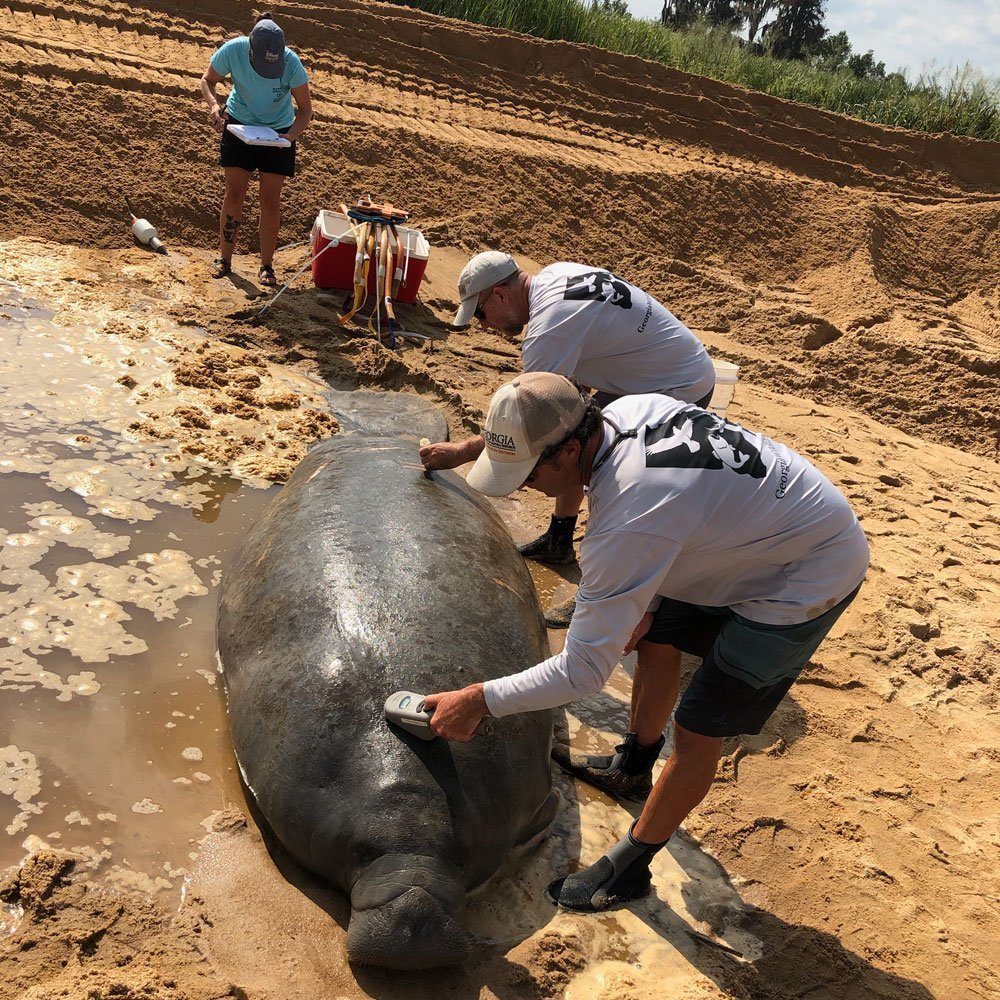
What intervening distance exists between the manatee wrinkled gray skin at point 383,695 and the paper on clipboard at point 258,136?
3.96 m

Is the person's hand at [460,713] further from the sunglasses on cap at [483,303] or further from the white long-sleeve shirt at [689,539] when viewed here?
the sunglasses on cap at [483,303]

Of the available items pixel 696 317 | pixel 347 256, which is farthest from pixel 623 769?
pixel 696 317

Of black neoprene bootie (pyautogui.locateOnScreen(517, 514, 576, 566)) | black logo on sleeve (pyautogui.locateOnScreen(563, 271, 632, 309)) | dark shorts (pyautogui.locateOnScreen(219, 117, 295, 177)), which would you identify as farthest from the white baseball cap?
dark shorts (pyautogui.locateOnScreen(219, 117, 295, 177))

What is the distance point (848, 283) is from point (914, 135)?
4458 millimetres

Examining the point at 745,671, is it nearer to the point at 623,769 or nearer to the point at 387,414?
the point at 623,769

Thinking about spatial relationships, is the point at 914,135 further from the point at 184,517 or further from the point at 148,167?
the point at 184,517

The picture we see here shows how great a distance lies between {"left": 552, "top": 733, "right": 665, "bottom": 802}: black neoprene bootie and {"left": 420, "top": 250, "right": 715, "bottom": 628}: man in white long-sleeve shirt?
39.7 inches

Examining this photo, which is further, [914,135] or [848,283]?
[914,135]

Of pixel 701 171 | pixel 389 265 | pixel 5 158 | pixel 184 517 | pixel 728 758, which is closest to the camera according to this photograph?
pixel 728 758

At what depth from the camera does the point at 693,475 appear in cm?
247

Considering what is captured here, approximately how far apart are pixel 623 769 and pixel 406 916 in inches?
48.5

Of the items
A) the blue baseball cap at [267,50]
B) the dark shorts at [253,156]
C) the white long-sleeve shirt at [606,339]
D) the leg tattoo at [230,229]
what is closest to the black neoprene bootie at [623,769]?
the white long-sleeve shirt at [606,339]

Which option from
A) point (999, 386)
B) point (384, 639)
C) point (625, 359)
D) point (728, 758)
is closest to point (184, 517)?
point (384, 639)

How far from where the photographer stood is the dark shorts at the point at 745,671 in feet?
8.89
